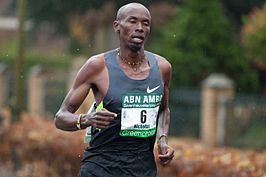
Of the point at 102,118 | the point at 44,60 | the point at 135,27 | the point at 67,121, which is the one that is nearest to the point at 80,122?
the point at 67,121

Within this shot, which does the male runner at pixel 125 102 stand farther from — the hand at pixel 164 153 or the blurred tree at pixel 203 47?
the blurred tree at pixel 203 47

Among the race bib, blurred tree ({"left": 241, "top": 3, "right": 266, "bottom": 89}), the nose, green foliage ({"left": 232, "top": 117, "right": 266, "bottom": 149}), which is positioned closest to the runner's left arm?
the race bib

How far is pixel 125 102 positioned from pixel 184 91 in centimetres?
1344

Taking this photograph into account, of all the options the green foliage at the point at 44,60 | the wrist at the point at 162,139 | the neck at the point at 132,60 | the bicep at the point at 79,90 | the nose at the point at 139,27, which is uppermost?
the green foliage at the point at 44,60

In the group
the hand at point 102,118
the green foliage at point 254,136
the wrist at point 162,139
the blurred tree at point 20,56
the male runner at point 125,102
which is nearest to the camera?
the hand at point 102,118

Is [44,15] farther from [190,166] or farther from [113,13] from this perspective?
[190,166]

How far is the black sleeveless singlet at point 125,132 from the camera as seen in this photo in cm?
508

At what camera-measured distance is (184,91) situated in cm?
1847

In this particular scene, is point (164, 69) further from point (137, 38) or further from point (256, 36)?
point (256, 36)

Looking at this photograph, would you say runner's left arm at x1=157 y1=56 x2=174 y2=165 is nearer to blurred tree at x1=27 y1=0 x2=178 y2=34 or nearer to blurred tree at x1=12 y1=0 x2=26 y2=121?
blurred tree at x1=12 y1=0 x2=26 y2=121

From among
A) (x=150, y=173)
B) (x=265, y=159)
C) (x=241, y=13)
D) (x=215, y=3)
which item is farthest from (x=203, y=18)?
(x=150, y=173)

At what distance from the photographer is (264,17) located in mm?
19281

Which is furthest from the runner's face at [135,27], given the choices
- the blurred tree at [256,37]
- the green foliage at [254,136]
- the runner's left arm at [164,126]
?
the blurred tree at [256,37]

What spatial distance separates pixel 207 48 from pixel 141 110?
51.0ft
